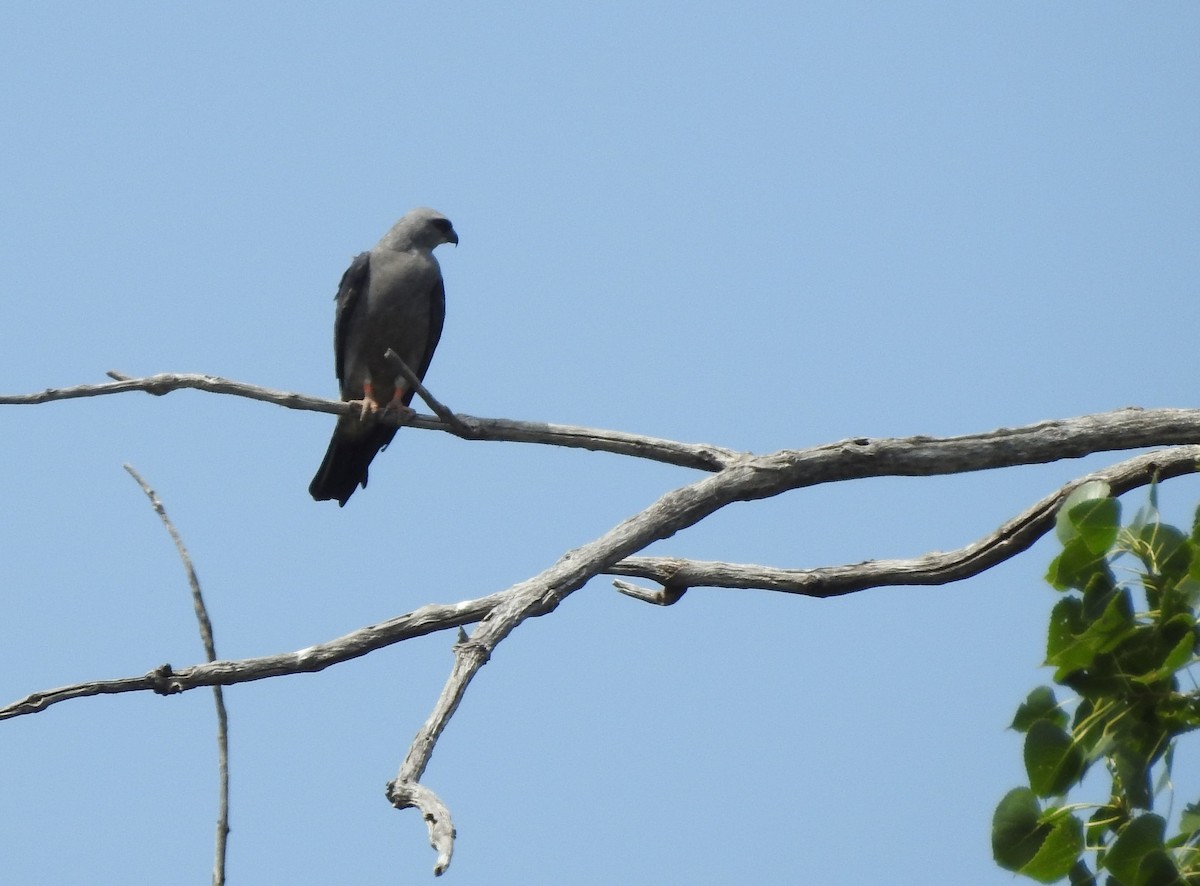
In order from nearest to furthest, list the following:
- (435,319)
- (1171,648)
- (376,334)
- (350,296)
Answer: (1171,648)
(376,334)
(350,296)
(435,319)

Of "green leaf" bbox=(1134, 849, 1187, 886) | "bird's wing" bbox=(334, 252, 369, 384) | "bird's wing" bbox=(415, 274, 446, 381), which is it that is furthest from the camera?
"bird's wing" bbox=(415, 274, 446, 381)

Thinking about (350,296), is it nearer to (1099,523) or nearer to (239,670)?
Result: (239,670)

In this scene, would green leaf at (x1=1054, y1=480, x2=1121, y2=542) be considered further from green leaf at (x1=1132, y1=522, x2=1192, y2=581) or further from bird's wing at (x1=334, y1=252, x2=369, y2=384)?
bird's wing at (x1=334, y1=252, x2=369, y2=384)

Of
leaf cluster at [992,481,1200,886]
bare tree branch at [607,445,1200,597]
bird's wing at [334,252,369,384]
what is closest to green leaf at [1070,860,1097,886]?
leaf cluster at [992,481,1200,886]

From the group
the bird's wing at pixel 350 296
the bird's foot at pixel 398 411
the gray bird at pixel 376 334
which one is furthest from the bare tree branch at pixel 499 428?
the bird's wing at pixel 350 296

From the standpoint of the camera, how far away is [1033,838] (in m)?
2.40

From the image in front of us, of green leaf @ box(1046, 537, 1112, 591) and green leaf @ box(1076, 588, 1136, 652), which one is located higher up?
green leaf @ box(1046, 537, 1112, 591)

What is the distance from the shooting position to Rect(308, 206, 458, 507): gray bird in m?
7.62

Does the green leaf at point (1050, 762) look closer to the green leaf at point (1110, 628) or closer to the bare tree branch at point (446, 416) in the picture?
the green leaf at point (1110, 628)

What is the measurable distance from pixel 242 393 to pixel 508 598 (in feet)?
5.18

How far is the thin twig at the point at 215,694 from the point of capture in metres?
3.37

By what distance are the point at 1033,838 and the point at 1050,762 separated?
0.15 meters

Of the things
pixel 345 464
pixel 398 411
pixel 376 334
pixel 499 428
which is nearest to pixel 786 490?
pixel 499 428

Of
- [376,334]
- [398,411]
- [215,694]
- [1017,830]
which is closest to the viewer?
[1017,830]
